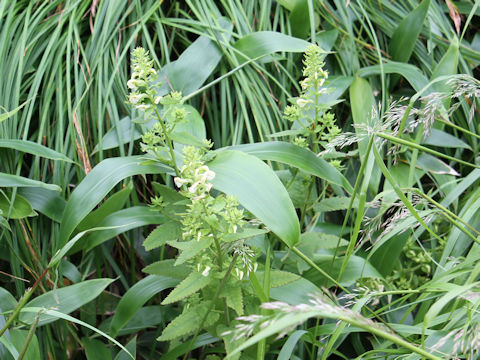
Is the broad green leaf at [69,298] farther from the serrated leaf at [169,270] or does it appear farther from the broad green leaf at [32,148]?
the broad green leaf at [32,148]

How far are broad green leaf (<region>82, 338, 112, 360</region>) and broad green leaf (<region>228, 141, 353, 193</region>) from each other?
1.54 ft

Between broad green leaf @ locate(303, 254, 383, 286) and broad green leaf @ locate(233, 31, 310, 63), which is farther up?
broad green leaf @ locate(233, 31, 310, 63)

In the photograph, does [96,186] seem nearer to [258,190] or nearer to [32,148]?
[32,148]

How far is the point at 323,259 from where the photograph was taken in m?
1.06

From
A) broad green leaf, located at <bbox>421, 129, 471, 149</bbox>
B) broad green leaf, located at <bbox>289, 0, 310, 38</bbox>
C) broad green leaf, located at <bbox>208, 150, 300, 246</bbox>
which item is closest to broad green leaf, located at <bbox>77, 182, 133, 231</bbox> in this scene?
broad green leaf, located at <bbox>208, 150, 300, 246</bbox>

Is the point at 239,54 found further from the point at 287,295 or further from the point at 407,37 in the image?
→ the point at 287,295

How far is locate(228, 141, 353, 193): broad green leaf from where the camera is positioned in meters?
0.98

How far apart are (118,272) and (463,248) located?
712 millimetres

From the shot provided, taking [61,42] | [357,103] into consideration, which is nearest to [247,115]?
[357,103]

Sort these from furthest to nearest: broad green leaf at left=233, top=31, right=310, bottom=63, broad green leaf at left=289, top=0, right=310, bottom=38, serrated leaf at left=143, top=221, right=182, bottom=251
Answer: broad green leaf at left=289, top=0, right=310, bottom=38 < broad green leaf at left=233, top=31, right=310, bottom=63 < serrated leaf at left=143, top=221, right=182, bottom=251

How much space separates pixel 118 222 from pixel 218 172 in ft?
0.92

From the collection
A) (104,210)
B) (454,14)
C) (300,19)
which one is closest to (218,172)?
(104,210)

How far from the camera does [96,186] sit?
38.4 inches

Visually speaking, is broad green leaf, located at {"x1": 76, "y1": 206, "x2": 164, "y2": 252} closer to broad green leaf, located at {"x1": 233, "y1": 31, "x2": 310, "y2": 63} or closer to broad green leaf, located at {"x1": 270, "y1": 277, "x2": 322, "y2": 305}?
broad green leaf, located at {"x1": 270, "y1": 277, "x2": 322, "y2": 305}
